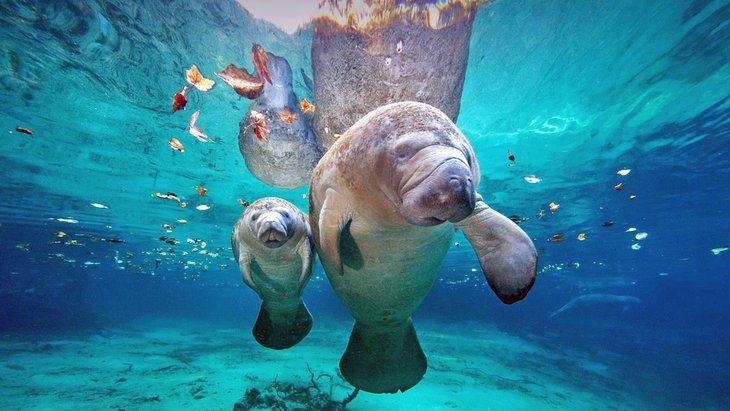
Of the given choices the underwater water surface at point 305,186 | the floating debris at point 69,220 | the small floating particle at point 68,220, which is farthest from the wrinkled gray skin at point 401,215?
the small floating particle at point 68,220

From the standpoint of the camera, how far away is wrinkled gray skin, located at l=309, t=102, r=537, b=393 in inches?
72.6

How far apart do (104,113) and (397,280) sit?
10.5 metres

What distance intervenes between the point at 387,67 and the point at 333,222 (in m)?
4.39

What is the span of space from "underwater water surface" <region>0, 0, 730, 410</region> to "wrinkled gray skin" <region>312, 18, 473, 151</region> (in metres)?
0.56

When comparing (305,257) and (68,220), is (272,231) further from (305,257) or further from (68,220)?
(68,220)

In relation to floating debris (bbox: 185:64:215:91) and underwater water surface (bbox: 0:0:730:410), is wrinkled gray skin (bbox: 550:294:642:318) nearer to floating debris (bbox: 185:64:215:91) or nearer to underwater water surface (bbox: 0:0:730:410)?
underwater water surface (bbox: 0:0:730:410)

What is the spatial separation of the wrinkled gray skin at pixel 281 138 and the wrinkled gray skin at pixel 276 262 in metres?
3.82

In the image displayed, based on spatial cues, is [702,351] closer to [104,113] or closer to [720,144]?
[720,144]

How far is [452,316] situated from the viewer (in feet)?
131

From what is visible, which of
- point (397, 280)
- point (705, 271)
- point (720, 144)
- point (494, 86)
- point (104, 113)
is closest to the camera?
point (397, 280)

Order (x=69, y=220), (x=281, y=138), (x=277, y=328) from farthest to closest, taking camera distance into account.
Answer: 1. (x=69, y=220)
2. (x=281, y=138)
3. (x=277, y=328)

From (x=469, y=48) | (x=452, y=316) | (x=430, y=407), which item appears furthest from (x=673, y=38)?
(x=452, y=316)

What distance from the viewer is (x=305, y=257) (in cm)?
391

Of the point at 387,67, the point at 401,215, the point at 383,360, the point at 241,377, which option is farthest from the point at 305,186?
the point at 401,215
